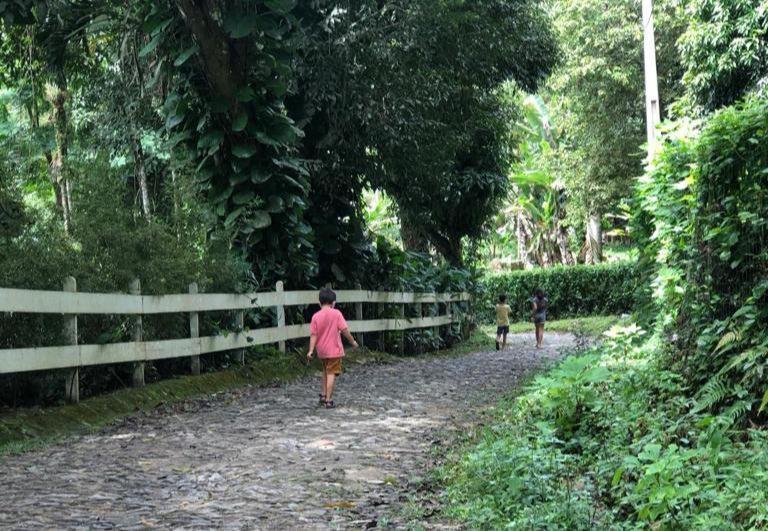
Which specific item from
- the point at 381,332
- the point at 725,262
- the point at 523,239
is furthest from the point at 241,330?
the point at 523,239

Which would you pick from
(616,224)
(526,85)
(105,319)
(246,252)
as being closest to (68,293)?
(105,319)

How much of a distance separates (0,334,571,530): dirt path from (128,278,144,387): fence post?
607 mm

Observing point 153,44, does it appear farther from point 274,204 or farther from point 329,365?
point 329,365

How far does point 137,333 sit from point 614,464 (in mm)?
6296

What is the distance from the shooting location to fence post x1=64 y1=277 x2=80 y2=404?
897 centimetres

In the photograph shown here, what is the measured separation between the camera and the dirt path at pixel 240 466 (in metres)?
5.56

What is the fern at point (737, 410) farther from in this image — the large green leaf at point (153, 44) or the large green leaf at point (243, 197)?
the large green leaf at point (153, 44)

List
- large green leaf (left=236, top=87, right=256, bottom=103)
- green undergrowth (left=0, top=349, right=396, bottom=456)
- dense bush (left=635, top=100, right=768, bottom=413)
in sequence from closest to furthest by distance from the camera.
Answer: dense bush (left=635, top=100, right=768, bottom=413)
green undergrowth (left=0, top=349, right=396, bottom=456)
large green leaf (left=236, top=87, right=256, bottom=103)

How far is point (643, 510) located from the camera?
4711 millimetres

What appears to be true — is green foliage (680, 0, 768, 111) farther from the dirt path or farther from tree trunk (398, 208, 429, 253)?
the dirt path

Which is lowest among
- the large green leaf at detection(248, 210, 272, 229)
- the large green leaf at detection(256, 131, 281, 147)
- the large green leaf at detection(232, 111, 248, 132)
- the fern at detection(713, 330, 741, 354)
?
the fern at detection(713, 330, 741, 354)

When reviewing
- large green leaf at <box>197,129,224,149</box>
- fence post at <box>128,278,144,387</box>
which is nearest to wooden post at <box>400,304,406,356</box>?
large green leaf at <box>197,129,224,149</box>

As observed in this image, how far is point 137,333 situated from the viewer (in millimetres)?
10281

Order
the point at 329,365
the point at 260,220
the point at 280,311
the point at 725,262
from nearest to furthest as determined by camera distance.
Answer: the point at 725,262
the point at 329,365
the point at 260,220
the point at 280,311
